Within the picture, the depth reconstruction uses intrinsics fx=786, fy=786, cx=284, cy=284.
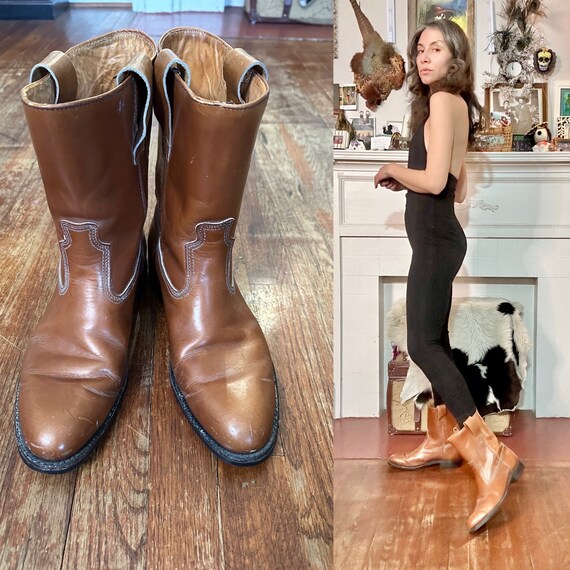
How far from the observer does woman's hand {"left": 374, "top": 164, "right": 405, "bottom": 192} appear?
665mm

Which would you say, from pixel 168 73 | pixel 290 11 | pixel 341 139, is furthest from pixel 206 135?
pixel 290 11

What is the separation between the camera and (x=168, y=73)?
913 mm

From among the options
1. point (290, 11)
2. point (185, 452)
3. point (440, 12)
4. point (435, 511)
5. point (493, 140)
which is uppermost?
point (440, 12)

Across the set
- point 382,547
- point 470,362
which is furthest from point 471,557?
point 470,362

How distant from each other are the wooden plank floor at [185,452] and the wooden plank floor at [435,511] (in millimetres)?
137

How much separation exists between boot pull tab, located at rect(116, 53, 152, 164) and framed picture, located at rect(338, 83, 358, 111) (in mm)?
320

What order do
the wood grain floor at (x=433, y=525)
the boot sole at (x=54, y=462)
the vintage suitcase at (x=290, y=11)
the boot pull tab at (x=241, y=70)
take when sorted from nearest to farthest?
the wood grain floor at (x=433, y=525) < the boot sole at (x=54, y=462) < the boot pull tab at (x=241, y=70) < the vintage suitcase at (x=290, y=11)

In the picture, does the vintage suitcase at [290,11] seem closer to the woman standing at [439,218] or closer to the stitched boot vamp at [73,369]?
the stitched boot vamp at [73,369]

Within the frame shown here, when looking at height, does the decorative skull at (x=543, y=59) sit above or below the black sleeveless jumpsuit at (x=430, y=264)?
above

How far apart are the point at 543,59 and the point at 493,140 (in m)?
Answer: 0.08

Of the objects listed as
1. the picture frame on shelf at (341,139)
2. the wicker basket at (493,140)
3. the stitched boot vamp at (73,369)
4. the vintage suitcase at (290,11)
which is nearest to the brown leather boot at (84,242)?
the stitched boot vamp at (73,369)

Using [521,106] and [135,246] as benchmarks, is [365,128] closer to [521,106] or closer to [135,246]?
[521,106]

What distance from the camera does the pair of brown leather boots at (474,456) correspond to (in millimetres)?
631

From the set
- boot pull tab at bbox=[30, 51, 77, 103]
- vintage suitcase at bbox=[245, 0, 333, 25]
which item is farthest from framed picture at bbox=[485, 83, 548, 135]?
vintage suitcase at bbox=[245, 0, 333, 25]
